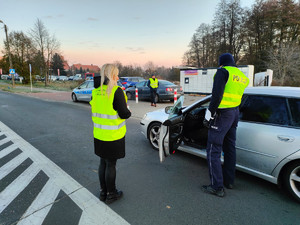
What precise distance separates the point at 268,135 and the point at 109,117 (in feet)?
7.37

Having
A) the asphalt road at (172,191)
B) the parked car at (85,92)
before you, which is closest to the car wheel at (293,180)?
the asphalt road at (172,191)

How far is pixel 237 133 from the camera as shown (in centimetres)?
306

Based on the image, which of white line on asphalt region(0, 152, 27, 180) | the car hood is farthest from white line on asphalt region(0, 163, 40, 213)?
the car hood

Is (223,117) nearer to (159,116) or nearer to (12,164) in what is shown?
(159,116)

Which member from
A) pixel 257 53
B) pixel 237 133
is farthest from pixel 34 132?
pixel 257 53

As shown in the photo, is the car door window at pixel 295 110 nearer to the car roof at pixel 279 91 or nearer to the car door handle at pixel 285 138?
the car roof at pixel 279 91

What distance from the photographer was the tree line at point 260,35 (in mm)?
25342

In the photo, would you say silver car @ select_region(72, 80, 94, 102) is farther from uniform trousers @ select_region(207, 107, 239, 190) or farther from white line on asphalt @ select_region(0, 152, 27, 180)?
uniform trousers @ select_region(207, 107, 239, 190)

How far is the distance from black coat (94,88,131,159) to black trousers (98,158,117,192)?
0.43 feet

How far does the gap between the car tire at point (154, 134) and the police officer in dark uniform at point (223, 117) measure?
178 centimetres

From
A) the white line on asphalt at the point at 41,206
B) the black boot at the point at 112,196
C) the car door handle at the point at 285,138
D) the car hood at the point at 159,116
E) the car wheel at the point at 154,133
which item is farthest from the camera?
the car wheel at the point at 154,133

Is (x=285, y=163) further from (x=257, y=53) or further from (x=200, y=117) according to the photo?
(x=257, y=53)

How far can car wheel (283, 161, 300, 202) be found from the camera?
2559 mm

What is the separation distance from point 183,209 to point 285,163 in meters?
1.53
